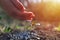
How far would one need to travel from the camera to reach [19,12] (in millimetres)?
1201

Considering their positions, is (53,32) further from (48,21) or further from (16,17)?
(16,17)

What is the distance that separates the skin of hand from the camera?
118cm

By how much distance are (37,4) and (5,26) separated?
0.30m

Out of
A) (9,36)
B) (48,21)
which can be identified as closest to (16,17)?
(9,36)

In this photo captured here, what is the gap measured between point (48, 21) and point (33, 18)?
0.41 ft

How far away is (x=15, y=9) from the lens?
1.20m

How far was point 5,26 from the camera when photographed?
4.13 feet

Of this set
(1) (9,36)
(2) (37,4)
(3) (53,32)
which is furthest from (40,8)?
(1) (9,36)

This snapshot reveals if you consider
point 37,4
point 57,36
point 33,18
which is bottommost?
point 57,36

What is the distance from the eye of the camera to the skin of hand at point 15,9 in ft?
3.89

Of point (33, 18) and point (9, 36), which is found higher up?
point (33, 18)

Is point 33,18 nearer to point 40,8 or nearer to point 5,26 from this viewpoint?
point 40,8

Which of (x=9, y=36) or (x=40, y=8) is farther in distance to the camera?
(x=40, y=8)

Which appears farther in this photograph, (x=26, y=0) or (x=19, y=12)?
(x=26, y=0)
